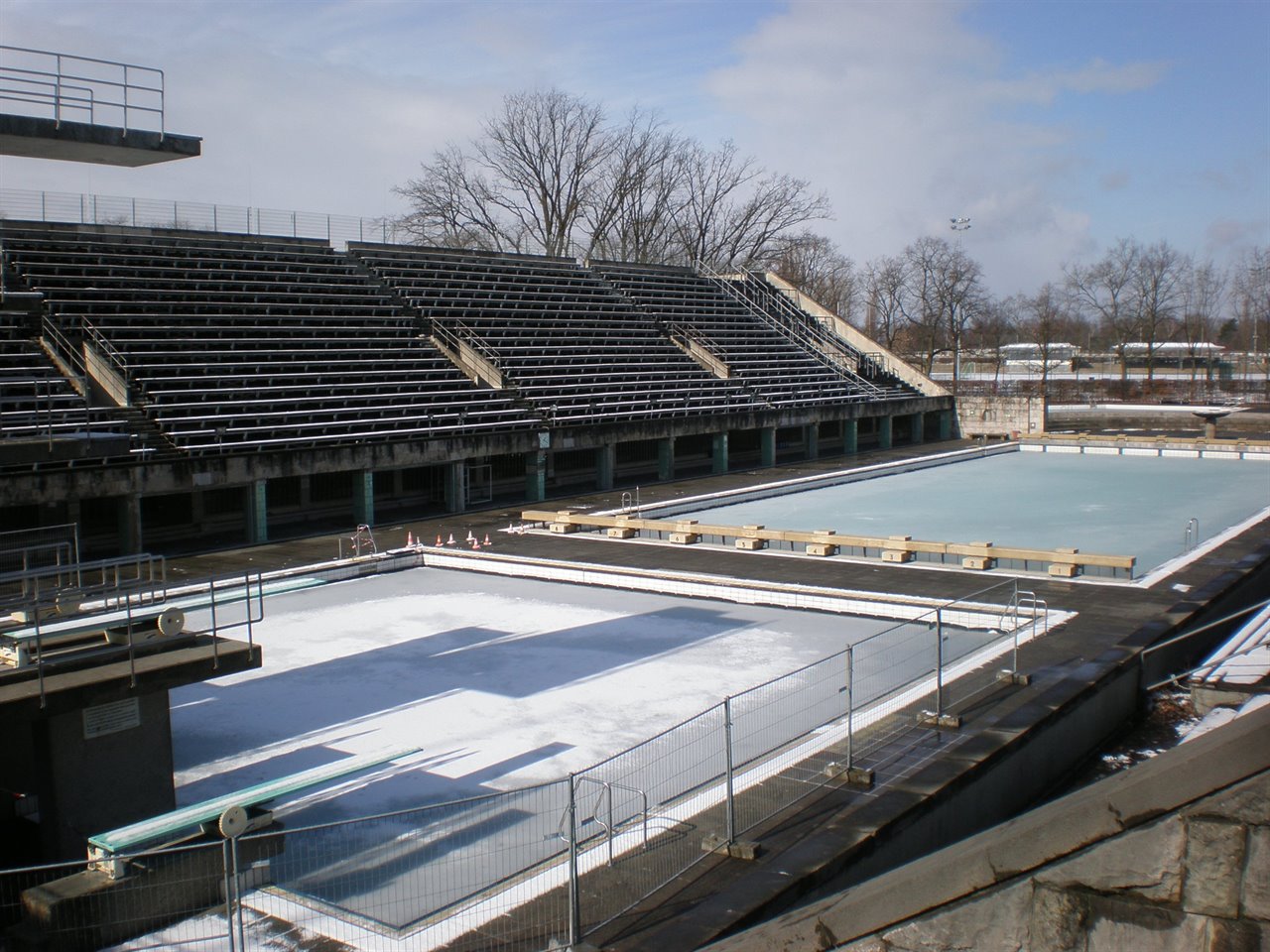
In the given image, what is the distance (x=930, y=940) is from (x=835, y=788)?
202 inches

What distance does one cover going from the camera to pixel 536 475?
27.2 metres

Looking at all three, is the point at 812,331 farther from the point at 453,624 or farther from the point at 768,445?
the point at 453,624

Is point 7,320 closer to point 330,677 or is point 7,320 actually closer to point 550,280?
point 330,677

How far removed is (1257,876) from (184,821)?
6519 mm

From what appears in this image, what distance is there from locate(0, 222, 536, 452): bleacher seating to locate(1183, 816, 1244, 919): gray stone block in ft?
68.3

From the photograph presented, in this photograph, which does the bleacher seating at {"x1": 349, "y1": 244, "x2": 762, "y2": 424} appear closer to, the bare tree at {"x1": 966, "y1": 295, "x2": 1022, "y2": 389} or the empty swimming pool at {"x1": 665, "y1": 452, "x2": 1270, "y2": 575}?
the empty swimming pool at {"x1": 665, "y1": 452, "x2": 1270, "y2": 575}

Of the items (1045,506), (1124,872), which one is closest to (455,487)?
(1045,506)

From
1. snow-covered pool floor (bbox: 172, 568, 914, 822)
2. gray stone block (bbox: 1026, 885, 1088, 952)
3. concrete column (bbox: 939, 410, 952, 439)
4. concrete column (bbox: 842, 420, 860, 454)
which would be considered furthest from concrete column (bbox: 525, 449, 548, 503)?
gray stone block (bbox: 1026, 885, 1088, 952)

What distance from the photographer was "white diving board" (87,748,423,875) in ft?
23.1

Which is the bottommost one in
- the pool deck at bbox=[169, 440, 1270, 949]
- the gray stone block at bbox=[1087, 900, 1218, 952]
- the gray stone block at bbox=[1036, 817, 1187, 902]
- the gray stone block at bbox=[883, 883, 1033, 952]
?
the pool deck at bbox=[169, 440, 1270, 949]

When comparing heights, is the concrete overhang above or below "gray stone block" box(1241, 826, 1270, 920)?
above

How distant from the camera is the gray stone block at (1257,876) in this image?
9.87ft

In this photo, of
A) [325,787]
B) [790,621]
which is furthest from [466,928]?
[790,621]

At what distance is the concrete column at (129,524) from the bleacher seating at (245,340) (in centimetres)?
181
